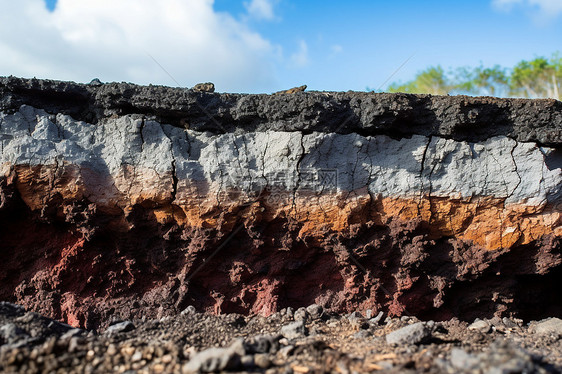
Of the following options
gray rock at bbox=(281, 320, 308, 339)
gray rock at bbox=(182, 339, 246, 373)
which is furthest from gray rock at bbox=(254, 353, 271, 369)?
gray rock at bbox=(281, 320, 308, 339)

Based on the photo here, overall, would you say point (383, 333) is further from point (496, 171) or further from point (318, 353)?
point (496, 171)

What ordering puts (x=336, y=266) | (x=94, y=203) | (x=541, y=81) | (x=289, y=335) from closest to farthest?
(x=289, y=335), (x=94, y=203), (x=336, y=266), (x=541, y=81)

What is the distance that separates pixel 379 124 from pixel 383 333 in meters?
1.96

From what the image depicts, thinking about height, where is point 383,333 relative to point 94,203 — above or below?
below

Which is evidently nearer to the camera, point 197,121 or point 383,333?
point 383,333

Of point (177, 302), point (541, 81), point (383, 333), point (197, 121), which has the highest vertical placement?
point (541, 81)

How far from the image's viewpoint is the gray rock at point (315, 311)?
13.1 feet

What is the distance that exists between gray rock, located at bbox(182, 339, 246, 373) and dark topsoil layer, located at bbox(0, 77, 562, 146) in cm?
228

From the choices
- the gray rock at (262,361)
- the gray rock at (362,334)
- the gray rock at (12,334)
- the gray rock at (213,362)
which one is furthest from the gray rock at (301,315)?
the gray rock at (12,334)

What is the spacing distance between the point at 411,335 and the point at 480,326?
4.34 feet

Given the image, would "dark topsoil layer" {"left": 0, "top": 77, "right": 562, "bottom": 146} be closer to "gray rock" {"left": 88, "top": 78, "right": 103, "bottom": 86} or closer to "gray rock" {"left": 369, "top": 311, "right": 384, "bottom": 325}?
"gray rock" {"left": 88, "top": 78, "right": 103, "bottom": 86}

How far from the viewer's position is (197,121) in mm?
4266

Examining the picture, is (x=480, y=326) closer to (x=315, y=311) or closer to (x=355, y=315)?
(x=355, y=315)

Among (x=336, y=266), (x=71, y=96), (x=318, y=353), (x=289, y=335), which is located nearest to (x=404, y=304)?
(x=336, y=266)
